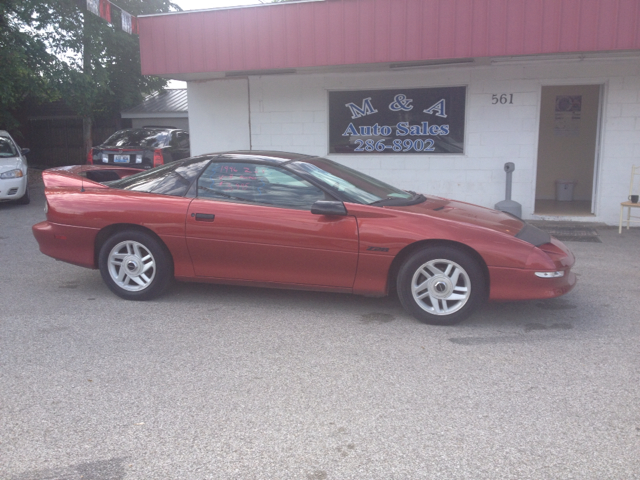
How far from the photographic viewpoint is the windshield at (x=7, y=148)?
12.0m

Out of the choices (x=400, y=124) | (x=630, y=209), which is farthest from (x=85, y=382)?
(x=630, y=209)

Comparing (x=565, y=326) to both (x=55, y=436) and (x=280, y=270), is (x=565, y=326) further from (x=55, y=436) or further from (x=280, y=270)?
(x=55, y=436)

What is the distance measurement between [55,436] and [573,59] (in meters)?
9.13

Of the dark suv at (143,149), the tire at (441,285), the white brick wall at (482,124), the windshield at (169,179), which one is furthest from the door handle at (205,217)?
the dark suv at (143,149)

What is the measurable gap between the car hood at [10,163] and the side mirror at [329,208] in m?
9.08

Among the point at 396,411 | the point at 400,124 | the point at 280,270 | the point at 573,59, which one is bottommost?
the point at 396,411

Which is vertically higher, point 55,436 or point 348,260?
point 348,260

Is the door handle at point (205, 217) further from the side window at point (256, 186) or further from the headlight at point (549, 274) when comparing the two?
the headlight at point (549, 274)

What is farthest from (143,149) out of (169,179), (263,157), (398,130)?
(263,157)

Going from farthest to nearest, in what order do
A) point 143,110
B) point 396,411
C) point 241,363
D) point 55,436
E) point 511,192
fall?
point 143,110
point 511,192
point 241,363
point 396,411
point 55,436

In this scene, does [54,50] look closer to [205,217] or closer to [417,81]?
[417,81]

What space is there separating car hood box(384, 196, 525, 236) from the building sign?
473 cm

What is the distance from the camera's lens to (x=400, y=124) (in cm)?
1030

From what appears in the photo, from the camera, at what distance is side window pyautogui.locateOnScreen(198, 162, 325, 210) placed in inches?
199
